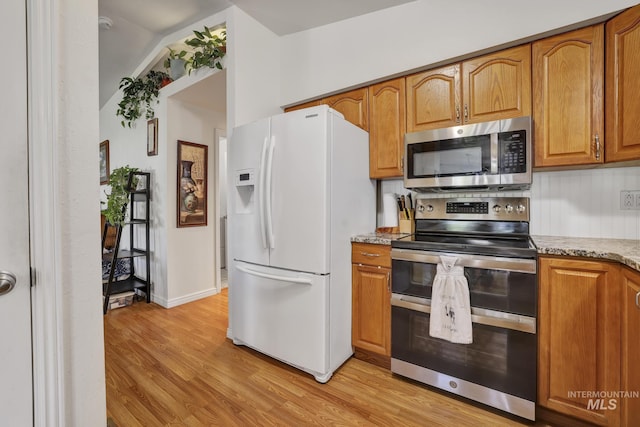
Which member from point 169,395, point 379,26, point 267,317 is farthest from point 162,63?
point 169,395

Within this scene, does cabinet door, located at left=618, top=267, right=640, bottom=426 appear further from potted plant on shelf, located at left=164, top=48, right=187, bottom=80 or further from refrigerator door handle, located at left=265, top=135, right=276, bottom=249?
potted plant on shelf, located at left=164, top=48, right=187, bottom=80

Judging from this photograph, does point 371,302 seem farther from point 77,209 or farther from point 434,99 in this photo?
point 77,209

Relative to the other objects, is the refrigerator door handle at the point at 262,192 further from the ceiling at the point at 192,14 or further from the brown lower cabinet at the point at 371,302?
the ceiling at the point at 192,14

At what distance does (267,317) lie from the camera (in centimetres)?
203

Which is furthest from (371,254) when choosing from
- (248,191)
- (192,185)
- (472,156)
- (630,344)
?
(192,185)

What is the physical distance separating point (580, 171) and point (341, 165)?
154 centimetres

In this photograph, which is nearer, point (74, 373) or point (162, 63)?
point (74, 373)

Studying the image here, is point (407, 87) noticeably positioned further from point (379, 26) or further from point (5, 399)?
point (5, 399)

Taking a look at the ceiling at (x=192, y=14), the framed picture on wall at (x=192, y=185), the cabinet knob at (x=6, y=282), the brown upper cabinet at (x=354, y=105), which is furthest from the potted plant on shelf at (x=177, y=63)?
the cabinet knob at (x=6, y=282)

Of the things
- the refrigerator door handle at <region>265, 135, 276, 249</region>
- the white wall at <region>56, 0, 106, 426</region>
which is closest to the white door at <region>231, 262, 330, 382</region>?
the refrigerator door handle at <region>265, 135, 276, 249</region>

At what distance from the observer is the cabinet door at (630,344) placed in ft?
3.78

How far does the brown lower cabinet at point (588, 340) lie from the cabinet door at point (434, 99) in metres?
1.11

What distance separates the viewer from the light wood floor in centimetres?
152

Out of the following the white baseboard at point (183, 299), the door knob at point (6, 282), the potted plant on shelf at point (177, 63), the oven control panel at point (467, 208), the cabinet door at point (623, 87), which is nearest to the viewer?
the door knob at point (6, 282)
